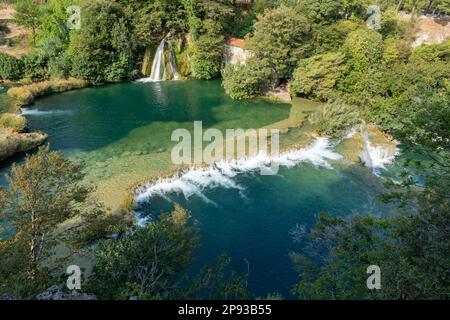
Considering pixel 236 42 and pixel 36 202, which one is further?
pixel 236 42

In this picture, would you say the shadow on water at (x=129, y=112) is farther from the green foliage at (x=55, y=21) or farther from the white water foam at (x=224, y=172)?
the green foliage at (x=55, y=21)

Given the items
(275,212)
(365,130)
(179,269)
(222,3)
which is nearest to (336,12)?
(222,3)

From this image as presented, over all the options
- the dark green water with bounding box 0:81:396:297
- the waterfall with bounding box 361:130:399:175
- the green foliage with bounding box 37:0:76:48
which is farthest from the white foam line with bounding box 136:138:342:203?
the green foliage with bounding box 37:0:76:48

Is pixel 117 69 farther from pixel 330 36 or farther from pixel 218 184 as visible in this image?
pixel 218 184

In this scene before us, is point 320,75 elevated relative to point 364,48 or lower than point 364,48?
lower

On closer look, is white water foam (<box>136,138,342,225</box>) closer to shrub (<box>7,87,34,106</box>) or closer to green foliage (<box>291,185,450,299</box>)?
green foliage (<box>291,185,450,299</box>)

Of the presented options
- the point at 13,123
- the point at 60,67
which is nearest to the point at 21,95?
the point at 60,67
